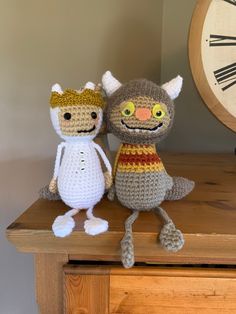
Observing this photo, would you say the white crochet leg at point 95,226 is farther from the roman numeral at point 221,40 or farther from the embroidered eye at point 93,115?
the roman numeral at point 221,40

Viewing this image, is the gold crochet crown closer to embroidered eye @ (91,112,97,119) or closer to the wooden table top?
embroidered eye @ (91,112,97,119)

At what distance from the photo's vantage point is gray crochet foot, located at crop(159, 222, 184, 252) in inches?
15.9

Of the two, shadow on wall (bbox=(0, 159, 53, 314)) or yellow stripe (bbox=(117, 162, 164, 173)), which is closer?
yellow stripe (bbox=(117, 162, 164, 173))

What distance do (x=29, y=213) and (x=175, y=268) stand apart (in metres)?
0.21

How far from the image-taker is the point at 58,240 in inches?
16.7

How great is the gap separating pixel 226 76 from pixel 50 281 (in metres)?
0.52

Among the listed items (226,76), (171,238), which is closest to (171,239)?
(171,238)

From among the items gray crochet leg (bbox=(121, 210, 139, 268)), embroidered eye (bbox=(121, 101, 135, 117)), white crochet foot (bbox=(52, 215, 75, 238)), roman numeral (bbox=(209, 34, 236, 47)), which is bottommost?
gray crochet leg (bbox=(121, 210, 139, 268))

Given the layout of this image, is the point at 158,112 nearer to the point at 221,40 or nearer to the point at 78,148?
the point at 78,148

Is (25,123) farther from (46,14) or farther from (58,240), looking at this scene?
(58,240)

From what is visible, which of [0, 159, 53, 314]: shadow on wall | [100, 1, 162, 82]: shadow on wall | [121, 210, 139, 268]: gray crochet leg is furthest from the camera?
[100, 1, 162, 82]: shadow on wall

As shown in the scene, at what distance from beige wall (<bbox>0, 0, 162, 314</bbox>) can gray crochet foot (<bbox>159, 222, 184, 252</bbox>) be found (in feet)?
1.59

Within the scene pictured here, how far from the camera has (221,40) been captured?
2.32ft

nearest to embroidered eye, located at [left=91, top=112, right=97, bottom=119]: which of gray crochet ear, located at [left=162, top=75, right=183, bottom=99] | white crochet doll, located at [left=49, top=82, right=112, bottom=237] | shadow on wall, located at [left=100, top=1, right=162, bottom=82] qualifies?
white crochet doll, located at [left=49, top=82, right=112, bottom=237]
